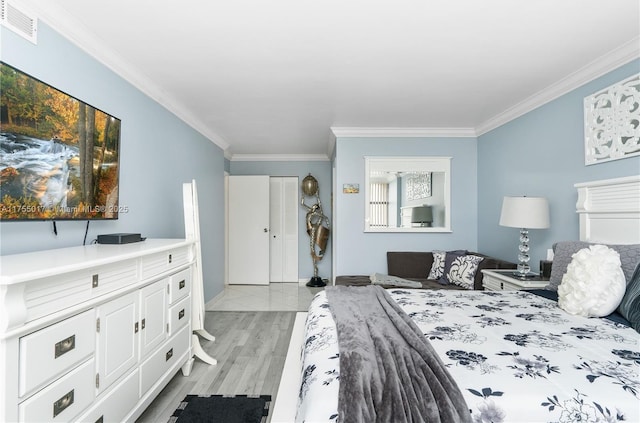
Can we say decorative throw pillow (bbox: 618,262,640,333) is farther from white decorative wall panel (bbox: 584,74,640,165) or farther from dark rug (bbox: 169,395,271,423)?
dark rug (bbox: 169,395,271,423)

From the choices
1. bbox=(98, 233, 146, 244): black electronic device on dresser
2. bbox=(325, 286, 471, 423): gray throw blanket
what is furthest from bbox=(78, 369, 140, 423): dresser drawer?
bbox=(325, 286, 471, 423): gray throw blanket

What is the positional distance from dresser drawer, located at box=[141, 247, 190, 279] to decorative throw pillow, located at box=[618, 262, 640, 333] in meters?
2.59

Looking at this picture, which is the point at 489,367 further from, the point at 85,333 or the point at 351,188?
the point at 351,188

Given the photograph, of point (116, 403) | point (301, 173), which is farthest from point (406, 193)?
point (116, 403)

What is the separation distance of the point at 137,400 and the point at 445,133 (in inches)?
170

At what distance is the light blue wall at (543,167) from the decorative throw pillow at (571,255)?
68 centimetres

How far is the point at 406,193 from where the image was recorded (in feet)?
14.1

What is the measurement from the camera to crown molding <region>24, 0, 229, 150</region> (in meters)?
1.73

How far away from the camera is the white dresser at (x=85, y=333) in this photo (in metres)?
1.06

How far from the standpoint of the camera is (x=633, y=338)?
1.35 meters

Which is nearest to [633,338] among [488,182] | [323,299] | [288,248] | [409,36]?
[323,299]

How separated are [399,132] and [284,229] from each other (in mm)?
2926

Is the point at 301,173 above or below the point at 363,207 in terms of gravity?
above

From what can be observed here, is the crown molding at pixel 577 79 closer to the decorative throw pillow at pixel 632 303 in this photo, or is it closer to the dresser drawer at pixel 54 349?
the decorative throw pillow at pixel 632 303
